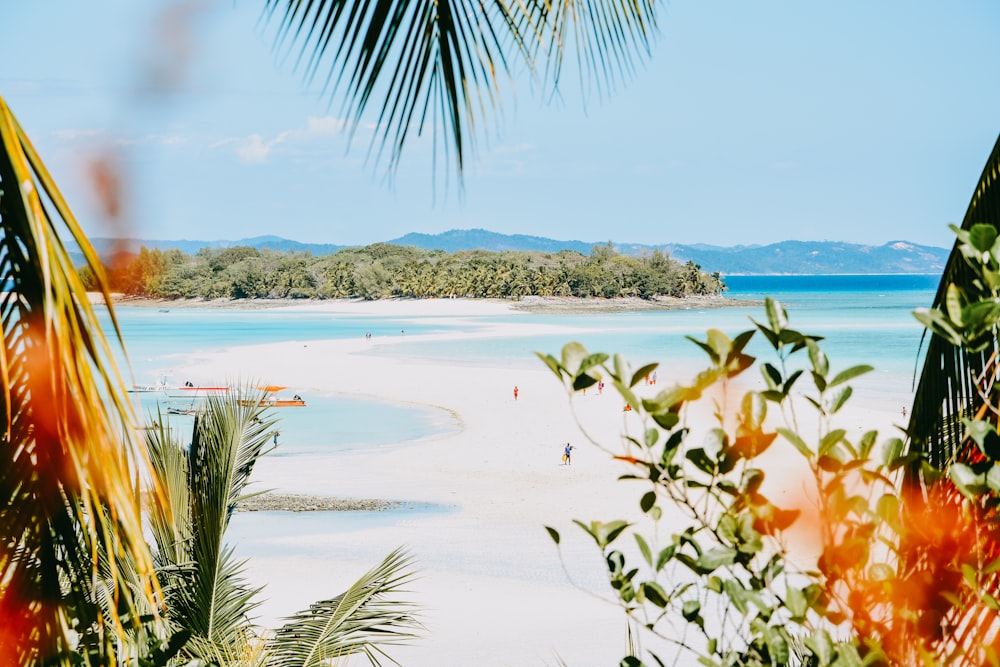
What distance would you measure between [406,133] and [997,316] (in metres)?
0.84

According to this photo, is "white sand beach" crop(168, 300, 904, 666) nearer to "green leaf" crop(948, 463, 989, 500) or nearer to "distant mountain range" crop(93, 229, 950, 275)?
"green leaf" crop(948, 463, 989, 500)

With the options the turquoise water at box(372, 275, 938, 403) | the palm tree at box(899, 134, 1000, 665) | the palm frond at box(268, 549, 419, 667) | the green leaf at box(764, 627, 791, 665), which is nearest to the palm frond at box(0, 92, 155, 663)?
the green leaf at box(764, 627, 791, 665)

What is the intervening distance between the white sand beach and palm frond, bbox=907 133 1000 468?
1.43ft

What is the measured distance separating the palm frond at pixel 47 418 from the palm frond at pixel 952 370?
1625 mm

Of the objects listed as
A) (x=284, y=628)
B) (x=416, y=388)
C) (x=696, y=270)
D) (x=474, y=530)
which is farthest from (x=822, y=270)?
(x=284, y=628)

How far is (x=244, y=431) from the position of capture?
189 inches

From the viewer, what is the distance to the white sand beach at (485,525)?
9.43 m

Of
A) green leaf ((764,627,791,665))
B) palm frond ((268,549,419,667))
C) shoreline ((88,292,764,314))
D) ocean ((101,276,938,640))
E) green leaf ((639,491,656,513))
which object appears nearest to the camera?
green leaf ((764,627,791,665))

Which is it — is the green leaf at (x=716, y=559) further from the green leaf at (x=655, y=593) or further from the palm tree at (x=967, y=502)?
the palm tree at (x=967, y=502)

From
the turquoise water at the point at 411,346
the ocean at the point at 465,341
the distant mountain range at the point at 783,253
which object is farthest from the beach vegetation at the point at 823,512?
the distant mountain range at the point at 783,253

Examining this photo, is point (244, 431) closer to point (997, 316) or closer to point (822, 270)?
point (997, 316)

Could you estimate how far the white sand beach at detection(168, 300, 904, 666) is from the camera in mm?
9430

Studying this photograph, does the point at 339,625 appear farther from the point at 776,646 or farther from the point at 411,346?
the point at 411,346

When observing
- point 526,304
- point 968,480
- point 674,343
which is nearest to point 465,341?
point 674,343
